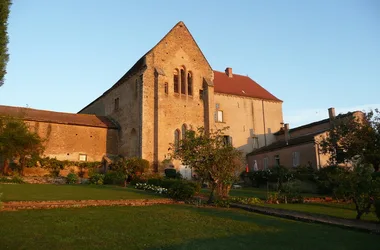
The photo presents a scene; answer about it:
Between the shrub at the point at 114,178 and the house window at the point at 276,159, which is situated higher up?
the house window at the point at 276,159

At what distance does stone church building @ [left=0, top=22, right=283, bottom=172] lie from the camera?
30.0m

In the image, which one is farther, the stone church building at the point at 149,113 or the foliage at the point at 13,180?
the stone church building at the point at 149,113

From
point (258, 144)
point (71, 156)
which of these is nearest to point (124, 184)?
point (71, 156)

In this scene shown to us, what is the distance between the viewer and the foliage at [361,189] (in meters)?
12.4

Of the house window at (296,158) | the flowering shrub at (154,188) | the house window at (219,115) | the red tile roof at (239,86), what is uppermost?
the red tile roof at (239,86)

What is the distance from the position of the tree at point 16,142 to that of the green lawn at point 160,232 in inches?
593

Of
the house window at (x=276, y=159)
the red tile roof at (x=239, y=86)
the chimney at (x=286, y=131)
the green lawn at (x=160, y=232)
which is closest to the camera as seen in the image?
the green lawn at (x=160, y=232)

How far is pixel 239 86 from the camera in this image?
43125 mm

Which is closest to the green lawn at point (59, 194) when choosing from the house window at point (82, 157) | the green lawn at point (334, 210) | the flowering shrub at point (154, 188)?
the flowering shrub at point (154, 188)

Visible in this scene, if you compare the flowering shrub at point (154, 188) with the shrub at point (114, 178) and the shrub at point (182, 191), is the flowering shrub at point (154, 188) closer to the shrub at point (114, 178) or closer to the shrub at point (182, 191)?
the shrub at point (182, 191)

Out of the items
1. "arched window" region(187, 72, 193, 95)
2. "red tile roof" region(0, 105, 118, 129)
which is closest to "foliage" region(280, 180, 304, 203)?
"arched window" region(187, 72, 193, 95)

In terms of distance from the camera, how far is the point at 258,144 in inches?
1601

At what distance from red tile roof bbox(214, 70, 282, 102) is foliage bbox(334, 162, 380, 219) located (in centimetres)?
2701

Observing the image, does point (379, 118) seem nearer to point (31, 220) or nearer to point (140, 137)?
point (140, 137)
